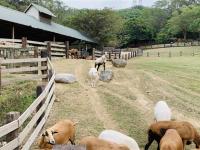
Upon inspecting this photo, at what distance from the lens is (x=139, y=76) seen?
21.8 metres

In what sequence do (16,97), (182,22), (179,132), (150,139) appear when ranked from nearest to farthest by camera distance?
(179,132) → (150,139) → (16,97) → (182,22)

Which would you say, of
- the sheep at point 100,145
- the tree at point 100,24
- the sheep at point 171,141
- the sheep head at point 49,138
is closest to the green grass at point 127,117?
the sheep at point 171,141

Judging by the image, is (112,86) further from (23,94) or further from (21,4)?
(21,4)

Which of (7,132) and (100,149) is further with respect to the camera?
(100,149)

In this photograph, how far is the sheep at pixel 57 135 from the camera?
361 inches

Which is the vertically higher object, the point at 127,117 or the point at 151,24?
the point at 151,24

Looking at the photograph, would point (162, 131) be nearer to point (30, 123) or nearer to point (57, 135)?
point (57, 135)

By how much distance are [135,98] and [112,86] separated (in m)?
2.06

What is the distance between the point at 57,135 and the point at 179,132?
3153 millimetres

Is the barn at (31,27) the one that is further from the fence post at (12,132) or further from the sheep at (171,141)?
the fence post at (12,132)

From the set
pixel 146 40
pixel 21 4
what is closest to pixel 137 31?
pixel 146 40

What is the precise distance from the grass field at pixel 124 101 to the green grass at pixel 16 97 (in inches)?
38.2

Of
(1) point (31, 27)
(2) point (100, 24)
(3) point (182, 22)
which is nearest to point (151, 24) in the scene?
(3) point (182, 22)

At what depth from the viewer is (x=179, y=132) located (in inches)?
416
